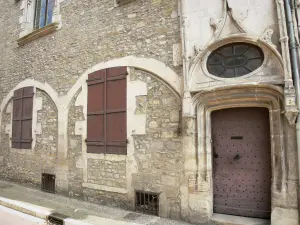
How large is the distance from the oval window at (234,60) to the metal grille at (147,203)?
241 centimetres

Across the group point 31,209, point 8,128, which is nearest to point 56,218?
point 31,209

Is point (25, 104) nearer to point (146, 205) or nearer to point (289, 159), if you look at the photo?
point (146, 205)

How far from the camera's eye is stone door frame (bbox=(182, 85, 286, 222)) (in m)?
3.20

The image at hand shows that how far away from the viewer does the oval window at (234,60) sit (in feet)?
11.3

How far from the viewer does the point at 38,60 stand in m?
6.25

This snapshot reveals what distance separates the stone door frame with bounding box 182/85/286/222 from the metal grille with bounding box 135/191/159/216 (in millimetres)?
556

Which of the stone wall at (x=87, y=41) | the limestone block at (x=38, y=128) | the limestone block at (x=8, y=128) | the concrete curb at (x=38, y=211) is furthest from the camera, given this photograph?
the limestone block at (x=8, y=128)

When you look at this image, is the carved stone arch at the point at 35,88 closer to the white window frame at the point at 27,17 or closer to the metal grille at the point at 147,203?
the white window frame at the point at 27,17

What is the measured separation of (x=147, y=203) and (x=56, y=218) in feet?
5.07

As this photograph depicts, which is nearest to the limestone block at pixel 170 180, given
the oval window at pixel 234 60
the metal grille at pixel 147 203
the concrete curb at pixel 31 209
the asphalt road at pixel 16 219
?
the metal grille at pixel 147 203

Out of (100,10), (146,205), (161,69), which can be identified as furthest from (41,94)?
(146,205)

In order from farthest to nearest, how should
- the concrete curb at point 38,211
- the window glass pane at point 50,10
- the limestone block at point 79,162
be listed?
the window glass pane at point 50,10, the limestone block at point 79,162, the concrete curb at point 38,211

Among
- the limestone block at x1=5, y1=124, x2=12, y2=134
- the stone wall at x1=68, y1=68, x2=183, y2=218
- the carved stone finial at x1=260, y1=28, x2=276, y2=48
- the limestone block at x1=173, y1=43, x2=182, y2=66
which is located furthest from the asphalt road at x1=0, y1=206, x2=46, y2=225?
the carved stone finial at x1=260, y1=28, x2=276, y2=48

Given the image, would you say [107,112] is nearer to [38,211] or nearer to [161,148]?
[161,148]
